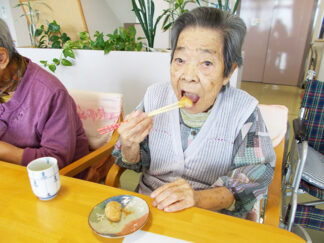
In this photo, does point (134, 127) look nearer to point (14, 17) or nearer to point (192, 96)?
point (192, 96)

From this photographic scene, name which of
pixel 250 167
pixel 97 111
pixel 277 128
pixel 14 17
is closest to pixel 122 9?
pixel 14 17

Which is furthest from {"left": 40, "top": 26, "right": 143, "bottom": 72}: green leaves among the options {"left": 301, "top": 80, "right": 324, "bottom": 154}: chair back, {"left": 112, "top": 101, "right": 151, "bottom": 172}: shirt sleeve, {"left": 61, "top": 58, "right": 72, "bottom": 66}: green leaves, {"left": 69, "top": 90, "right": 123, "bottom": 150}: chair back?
{"left": 301, "top": 80, "right": 324, "bottom": 154}: chair back

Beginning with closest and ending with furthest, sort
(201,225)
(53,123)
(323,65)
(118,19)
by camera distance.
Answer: (201,225)
(53,123)
(323,65)
(118,19)

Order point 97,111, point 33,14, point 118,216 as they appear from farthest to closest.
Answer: point 33,14 → point 97,111 → point 118,216

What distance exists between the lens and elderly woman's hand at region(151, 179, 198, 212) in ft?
2.42

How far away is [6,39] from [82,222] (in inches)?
37.8

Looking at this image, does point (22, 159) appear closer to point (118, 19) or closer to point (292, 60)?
point (118, 19)

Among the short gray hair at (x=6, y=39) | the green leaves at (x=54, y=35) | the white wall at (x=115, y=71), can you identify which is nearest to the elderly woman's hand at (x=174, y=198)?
the short gray hair at (x=6, y=39)

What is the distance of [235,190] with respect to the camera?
0.93 m

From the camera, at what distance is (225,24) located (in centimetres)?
91

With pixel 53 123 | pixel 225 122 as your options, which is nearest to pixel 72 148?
pixel 53 123

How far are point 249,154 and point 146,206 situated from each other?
0.52m

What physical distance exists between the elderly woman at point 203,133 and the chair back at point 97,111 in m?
0.34

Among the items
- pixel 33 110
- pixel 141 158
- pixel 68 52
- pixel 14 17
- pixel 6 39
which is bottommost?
pixel 141 158
